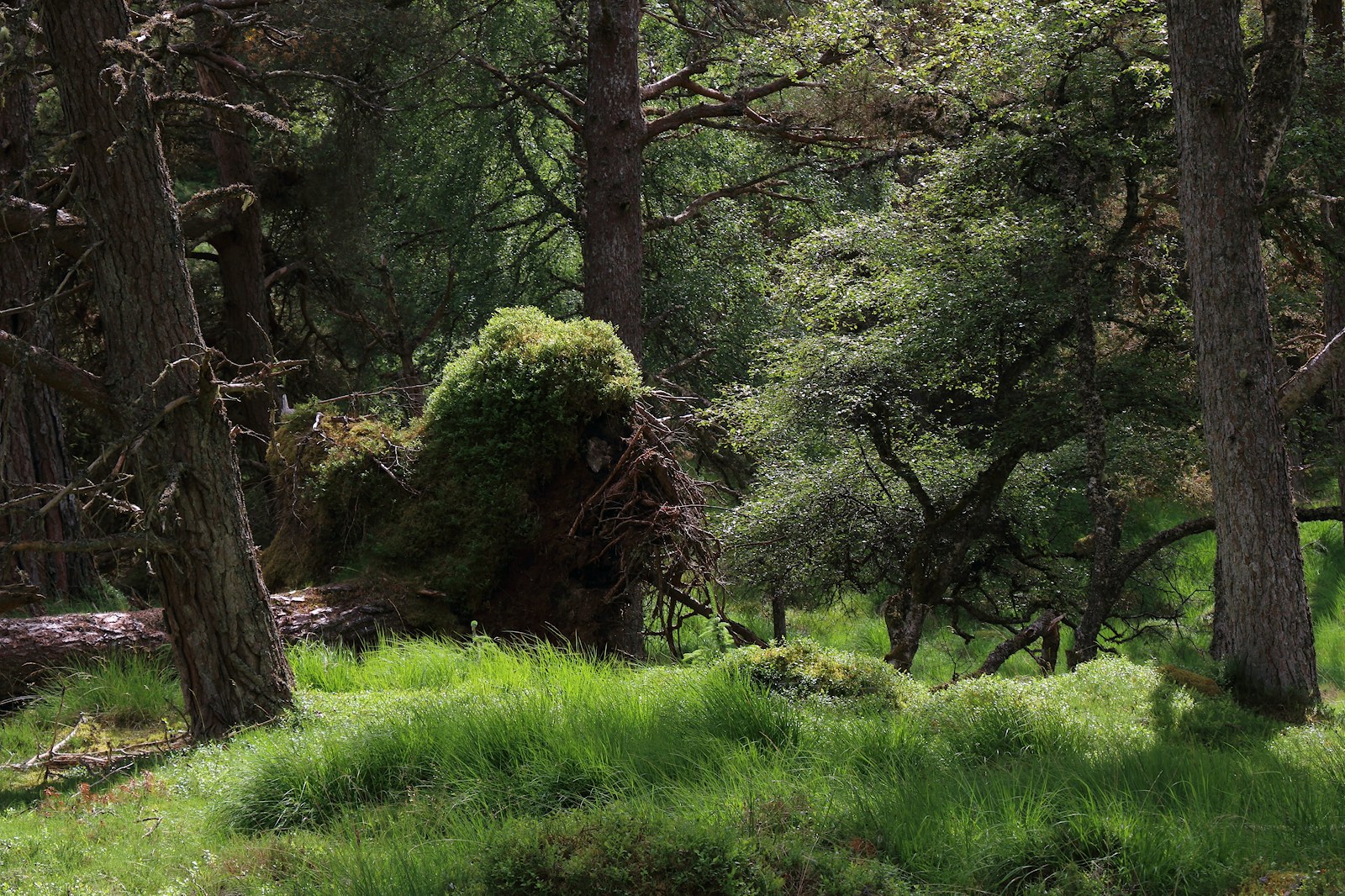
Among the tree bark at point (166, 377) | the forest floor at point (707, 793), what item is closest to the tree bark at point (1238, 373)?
the forest floor at point (707, 793)

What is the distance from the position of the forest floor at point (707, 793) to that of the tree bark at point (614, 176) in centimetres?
575

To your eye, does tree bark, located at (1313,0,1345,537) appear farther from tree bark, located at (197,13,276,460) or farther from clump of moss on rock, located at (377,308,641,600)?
tree bark, located at (197,13,276,460)

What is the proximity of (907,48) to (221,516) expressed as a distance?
9798 mm

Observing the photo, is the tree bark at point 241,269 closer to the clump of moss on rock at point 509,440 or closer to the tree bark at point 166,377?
the clump of moss on rock at point 509,440

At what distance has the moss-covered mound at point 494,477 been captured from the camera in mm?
8250

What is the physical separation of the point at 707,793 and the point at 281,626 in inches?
156

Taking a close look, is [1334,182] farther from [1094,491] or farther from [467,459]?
[467,459]

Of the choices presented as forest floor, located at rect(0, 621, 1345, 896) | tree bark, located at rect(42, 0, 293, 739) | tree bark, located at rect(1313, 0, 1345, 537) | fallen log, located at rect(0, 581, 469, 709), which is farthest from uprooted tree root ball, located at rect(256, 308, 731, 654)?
tree bark, located at rect(1313, 0, 1345, 537)

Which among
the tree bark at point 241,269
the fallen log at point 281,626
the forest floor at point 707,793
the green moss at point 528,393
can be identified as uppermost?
the tree bark at point 241,269

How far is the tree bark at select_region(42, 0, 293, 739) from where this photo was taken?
18.7 ft

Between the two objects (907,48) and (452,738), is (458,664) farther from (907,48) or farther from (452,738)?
(907,48)

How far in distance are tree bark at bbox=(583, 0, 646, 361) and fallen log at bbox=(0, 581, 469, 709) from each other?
434 centimetres

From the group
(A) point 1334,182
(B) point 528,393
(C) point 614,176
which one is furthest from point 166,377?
(A) point 1334,182

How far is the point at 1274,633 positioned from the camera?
6922 mm
